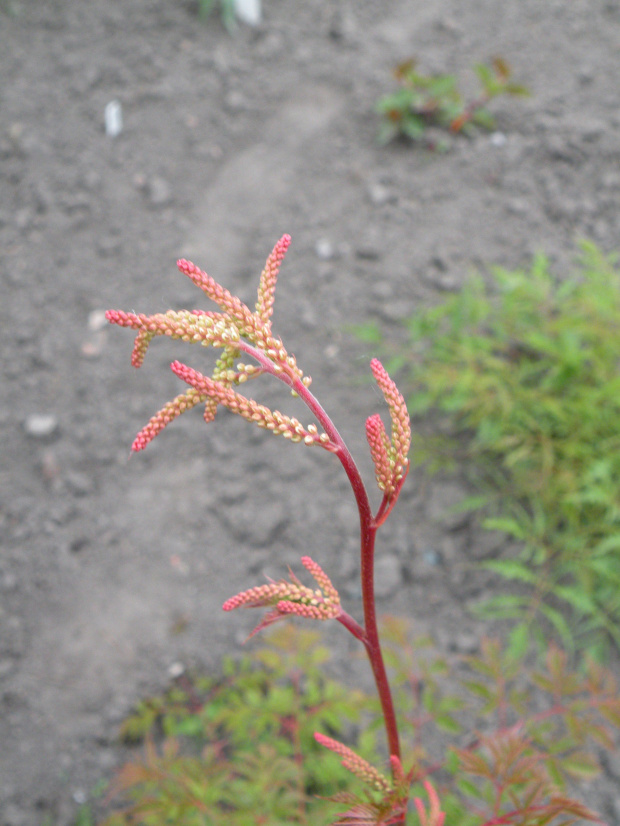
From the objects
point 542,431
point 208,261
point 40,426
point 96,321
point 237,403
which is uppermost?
point 237,403

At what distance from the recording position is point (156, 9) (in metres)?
3.89

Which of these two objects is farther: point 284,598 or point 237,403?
point 284,598

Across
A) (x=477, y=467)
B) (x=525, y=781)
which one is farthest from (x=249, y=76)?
(x=525, y=781)

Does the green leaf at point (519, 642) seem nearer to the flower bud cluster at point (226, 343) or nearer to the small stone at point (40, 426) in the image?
the flower bud cluster at point (226, 343)

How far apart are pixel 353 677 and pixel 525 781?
1147 millimetres

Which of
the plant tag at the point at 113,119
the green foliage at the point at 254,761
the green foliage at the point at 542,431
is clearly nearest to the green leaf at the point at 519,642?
the green foliage at the point at 542,431

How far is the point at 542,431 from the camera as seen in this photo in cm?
226

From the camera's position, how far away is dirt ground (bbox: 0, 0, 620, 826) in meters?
2.23

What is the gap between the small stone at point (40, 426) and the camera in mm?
2611

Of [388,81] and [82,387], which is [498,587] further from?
[388,81]

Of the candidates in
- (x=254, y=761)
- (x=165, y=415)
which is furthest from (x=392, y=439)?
(x=254, y=761)

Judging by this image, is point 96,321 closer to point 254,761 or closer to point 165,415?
point 254,761

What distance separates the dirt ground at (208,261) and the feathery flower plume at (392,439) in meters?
1.72

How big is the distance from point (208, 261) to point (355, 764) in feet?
8.45
